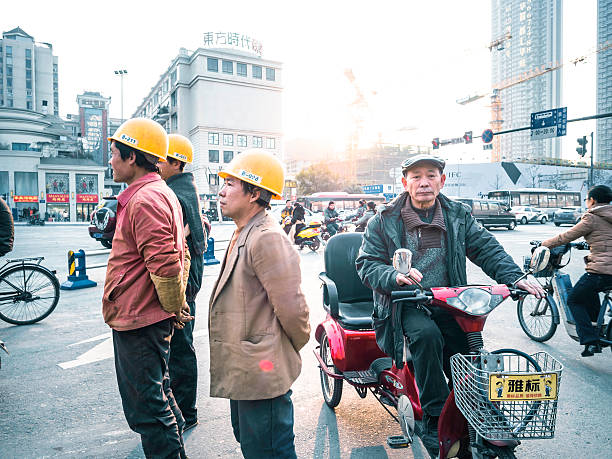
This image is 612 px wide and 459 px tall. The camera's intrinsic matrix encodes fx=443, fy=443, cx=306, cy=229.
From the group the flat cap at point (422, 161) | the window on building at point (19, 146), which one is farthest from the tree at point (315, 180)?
the flat cap at point (422, 161)

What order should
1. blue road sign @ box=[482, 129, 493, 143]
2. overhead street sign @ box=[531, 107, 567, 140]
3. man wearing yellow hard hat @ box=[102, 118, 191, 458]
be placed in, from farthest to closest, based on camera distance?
blue road sign @ box=[482, 129, 493, 143] < overhead street sign @ box=[531, 107, 567, 140] < man wearing yellow hard hat @ box=[102, 118, 191, 458]

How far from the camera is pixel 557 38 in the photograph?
310ft

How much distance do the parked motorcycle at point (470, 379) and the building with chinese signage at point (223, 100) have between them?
6298 cm

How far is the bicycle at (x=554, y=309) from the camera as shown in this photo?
14.7ft

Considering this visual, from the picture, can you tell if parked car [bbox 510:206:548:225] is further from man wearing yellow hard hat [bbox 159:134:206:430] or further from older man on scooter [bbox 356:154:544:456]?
man wearing yellow hard hat [bbox 159:134:206:430]

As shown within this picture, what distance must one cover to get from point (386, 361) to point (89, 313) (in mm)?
5379

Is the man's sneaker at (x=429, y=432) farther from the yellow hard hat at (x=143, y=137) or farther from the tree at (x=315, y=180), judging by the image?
the tree at (x=315, y=180)

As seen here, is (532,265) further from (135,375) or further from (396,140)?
(396,140)

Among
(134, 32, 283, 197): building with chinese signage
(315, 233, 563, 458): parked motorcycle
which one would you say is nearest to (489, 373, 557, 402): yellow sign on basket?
(315, 233, 563, 458): parked motorcycle

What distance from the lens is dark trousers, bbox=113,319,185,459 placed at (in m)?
2.32

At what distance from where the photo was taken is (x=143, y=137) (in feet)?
8.42

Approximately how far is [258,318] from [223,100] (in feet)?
239

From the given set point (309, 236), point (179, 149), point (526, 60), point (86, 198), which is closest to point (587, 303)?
point (179, 149)

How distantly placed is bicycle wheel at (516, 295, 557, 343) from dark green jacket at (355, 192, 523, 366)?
2.82m
